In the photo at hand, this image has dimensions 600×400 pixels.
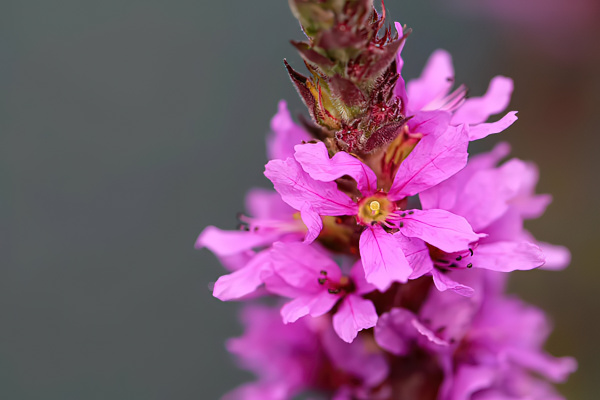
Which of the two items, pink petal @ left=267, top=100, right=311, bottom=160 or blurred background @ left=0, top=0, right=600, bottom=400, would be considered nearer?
pink petal @ left=267, top=100, right=311, bottom=160

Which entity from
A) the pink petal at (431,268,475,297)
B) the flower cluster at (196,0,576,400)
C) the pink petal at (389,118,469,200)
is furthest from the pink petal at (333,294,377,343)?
the pink petal at (389,118,469,200)

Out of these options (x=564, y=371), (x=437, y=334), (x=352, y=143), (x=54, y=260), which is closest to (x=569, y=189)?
(x=564, y=371)

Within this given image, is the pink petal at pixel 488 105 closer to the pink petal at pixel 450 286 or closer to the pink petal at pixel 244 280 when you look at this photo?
the pink petal at pixel 450 286

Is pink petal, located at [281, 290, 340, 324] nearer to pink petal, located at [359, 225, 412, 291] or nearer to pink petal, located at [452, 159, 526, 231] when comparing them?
pink petal, located at [359, 225, 412, 291]

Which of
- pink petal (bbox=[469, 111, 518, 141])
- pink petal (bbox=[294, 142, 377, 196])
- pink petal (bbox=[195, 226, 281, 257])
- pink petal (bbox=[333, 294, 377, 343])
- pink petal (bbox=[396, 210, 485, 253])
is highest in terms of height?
pink petal (bbox=[294, 142, 377, 196])

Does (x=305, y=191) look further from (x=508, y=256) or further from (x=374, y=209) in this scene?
(x=508, y=256)
